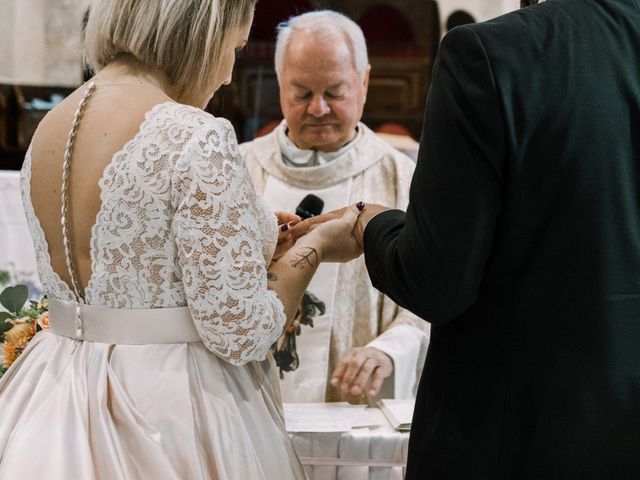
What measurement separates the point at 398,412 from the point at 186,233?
1.05m

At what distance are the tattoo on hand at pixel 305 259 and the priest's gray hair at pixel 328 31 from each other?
1531 millimetres

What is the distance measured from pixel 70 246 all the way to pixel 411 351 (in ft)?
4.92

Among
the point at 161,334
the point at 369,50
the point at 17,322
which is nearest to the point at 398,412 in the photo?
the point at 161,334

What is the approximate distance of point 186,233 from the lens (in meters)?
1.78

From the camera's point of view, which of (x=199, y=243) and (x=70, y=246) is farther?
(x=70, y=246)

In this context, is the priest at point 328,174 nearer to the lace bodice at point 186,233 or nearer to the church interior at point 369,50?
the lace bodice at point 186,233

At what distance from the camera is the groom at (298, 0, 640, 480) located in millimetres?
1624

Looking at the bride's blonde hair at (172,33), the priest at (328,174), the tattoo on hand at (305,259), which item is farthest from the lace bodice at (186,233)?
the priest at (328,174)

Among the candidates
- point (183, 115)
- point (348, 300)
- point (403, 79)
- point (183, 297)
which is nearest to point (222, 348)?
point (183, 297)

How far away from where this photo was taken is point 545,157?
165 cm

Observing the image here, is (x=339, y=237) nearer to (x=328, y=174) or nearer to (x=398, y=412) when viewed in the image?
(x=398, y=412)

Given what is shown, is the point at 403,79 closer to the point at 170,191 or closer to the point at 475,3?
the point at 475,3

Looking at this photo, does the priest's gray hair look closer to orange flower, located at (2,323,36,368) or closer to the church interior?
orange flower, located at (2,323,36,368)

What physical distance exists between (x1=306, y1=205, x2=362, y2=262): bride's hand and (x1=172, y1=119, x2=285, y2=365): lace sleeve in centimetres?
36
